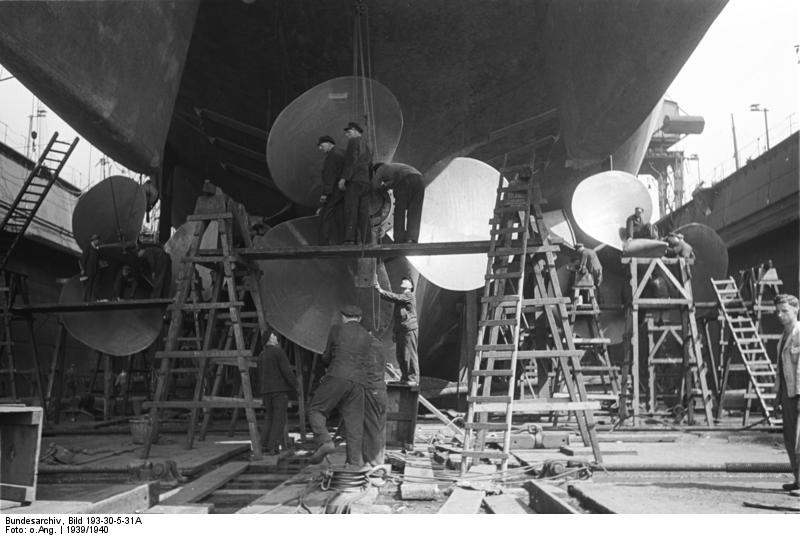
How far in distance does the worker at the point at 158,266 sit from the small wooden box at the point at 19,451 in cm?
706

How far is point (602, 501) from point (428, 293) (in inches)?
276

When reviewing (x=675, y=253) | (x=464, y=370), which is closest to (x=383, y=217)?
(x=464, y=370)

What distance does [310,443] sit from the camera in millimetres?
9328

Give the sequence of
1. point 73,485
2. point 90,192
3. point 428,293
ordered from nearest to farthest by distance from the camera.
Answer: point 73,485, point 428,293, point 90,192

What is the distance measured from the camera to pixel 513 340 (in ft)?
22.6

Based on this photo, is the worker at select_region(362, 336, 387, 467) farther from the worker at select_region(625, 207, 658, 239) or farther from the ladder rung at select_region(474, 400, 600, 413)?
A: the worker at select_region(625, 207, 658, 239)

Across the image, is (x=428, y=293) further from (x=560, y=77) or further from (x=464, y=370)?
(x=560, y=77)

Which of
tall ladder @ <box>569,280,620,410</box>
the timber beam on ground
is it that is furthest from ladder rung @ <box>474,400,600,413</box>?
tall ladder @ <box>569,280,620,410</box>

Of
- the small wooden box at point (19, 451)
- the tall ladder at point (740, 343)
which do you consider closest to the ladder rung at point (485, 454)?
the small wooden box at point (19, 451)

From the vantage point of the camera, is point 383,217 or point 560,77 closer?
point 383,217

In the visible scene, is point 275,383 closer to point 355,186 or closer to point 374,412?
point 374,412

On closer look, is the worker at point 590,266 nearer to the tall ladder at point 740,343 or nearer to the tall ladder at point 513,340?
the tall ladder at point 740,343

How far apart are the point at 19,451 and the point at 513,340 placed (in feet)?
14.3

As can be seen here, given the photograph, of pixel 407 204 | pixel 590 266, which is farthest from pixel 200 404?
pixel 590 266
